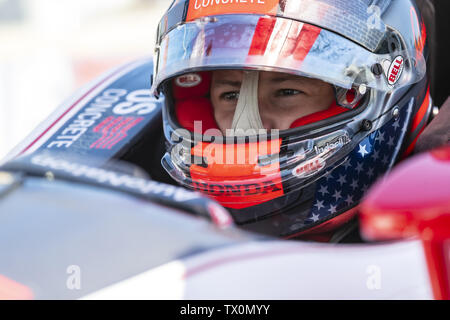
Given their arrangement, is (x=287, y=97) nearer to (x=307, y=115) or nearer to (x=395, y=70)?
(x=307, y=115)

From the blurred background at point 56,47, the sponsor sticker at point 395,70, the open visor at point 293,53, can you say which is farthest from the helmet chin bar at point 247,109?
the blurred background at point 56,47

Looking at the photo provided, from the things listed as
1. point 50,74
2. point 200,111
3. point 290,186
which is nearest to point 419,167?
point 290,186

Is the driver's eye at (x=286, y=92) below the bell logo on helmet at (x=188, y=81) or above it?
below

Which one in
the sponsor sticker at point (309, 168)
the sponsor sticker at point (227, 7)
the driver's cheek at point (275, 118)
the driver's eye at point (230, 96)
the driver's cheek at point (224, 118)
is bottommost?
the sponsor sticker at point (309, 168)

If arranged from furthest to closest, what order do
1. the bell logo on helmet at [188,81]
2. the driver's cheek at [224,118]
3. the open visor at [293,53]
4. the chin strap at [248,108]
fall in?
the bell logo on helmet at [188,81] → the driver's cheek at [224,118] → the chin strap at [248,108] → the open visor at [293,53]

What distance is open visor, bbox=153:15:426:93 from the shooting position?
1.51 m

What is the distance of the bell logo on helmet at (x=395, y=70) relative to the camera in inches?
62.3

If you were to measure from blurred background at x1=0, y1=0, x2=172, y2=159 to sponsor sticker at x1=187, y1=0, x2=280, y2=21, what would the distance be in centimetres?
241

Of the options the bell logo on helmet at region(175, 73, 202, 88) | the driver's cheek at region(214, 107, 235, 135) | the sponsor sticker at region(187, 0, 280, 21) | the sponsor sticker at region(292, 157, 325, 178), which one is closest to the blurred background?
the bell logo on helmet at region(175, 73, 202, 88)

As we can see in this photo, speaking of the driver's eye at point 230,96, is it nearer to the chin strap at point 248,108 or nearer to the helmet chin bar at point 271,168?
the chin strap at point 248,108

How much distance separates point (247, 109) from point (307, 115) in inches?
5.8

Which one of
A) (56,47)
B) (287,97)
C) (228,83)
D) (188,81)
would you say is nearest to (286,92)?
(287,97)

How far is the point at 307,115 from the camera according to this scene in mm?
1640

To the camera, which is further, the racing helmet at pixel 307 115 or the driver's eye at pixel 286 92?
the driver's eye at pixel 286 92
